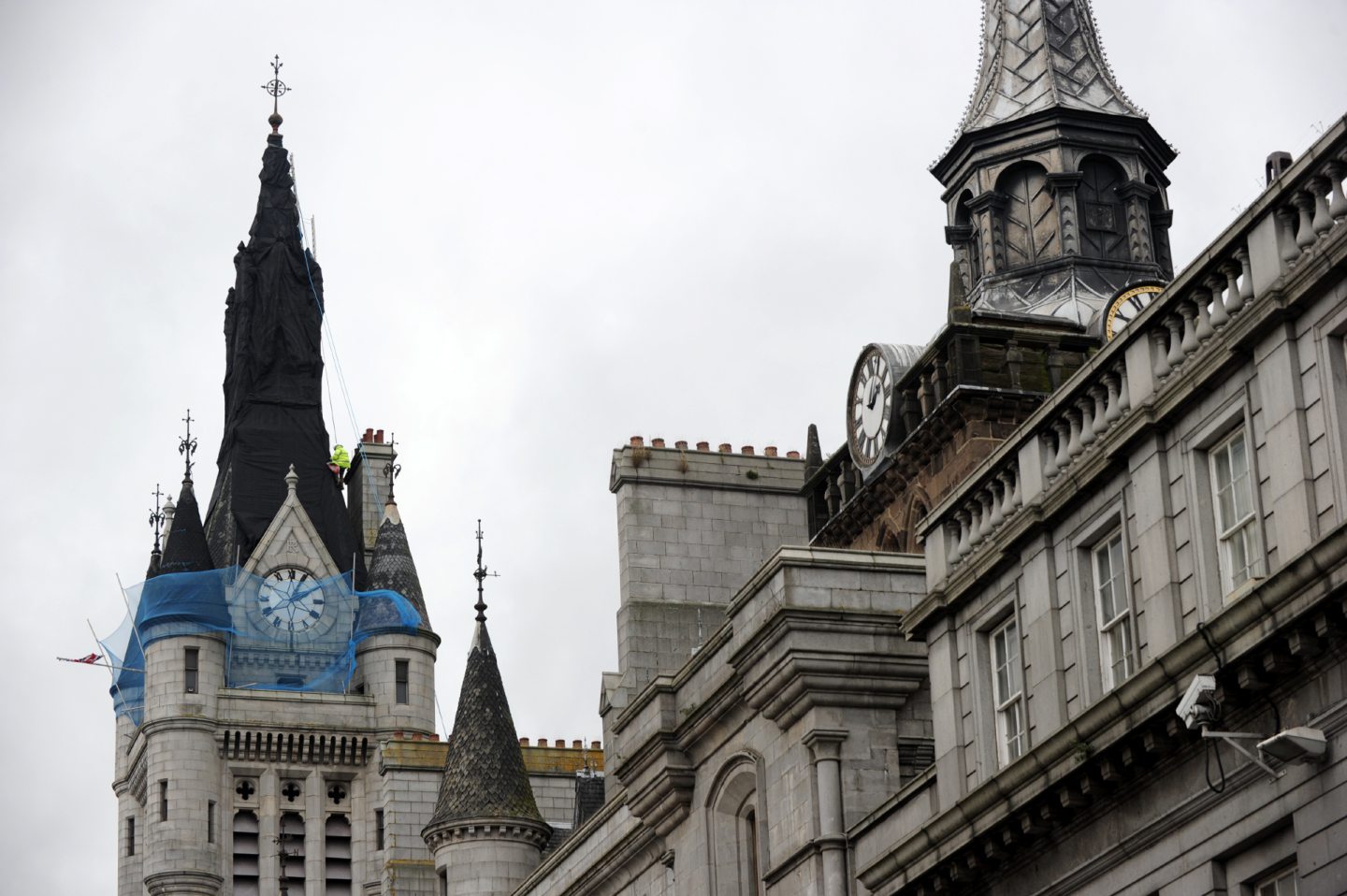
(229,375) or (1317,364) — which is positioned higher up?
(229,375)

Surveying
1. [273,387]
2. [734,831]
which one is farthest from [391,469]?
[734,831]

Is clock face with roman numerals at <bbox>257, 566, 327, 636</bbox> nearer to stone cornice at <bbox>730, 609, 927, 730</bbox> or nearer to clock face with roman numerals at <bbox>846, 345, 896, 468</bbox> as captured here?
clock face with roman numerals at <bbox>846, 345, 896, 468</bbox>

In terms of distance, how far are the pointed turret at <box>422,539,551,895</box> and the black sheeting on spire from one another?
Answer: 3973 cm

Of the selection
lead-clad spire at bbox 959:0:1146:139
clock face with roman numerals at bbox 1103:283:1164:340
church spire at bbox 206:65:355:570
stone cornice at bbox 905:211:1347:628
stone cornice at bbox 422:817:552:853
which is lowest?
stone cornice at bbox 905:211:1347:628

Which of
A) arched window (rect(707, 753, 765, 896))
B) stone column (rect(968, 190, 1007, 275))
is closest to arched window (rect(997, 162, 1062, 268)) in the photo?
stone column (rect(968, 190, 1007, 275))

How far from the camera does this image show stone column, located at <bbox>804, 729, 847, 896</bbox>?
31562 mm

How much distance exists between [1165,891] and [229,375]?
91956 mm

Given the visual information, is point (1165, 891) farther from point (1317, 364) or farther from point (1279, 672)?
point (1317, 364)

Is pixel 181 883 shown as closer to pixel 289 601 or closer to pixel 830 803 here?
pixel 289 601

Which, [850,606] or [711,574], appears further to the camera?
[711,574]

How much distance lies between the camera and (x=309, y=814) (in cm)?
9650

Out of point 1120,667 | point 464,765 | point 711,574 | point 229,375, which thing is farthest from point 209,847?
point 1120,667

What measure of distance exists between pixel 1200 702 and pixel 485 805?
140 ft

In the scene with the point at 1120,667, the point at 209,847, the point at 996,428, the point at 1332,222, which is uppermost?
the point at 209,847
